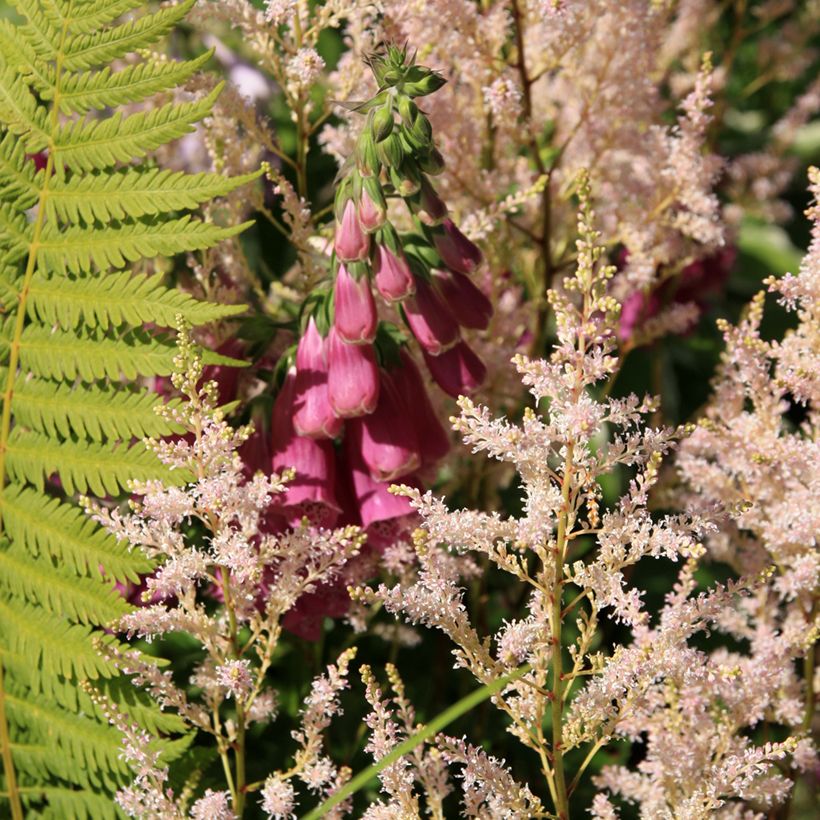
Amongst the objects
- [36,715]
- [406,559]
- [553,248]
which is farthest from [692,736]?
[553,248]

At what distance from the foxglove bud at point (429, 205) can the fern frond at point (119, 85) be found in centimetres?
12

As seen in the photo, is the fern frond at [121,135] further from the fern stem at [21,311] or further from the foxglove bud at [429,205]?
the foxglove bud at [429,205]

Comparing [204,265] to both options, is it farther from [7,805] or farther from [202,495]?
[7,805]

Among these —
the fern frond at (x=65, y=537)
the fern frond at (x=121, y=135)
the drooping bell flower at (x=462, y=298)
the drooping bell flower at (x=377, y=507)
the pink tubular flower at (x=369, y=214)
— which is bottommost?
the drooping bell flower at (x=377, y=507)

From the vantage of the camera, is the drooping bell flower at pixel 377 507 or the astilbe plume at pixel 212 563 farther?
the drooping bell flower at pixel 377 507

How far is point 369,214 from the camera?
563 mm

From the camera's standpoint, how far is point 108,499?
2.32ft

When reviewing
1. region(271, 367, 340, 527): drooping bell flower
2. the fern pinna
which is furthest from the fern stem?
region(271, 367, 340, 527): drooping bell flower

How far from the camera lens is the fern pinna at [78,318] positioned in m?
0.54

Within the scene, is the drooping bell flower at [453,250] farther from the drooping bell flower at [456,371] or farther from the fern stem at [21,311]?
the fern stem at [21,311]

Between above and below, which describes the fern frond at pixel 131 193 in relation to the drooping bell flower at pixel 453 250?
above

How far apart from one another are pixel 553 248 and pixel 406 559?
37cm

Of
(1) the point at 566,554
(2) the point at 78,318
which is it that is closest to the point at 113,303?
(2) the point at 78,318

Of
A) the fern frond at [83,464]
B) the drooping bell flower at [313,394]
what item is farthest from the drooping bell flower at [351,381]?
the fern frond at [83,464]
